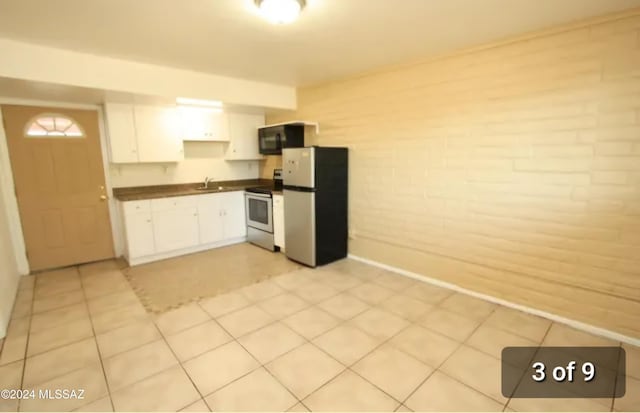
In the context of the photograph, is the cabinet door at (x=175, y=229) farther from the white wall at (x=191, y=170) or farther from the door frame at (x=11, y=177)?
the door frame at (x=11, y=177)

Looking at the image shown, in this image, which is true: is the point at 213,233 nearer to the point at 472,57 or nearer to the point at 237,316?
the point at 237,316

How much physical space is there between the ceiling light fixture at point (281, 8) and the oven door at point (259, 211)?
2770mm

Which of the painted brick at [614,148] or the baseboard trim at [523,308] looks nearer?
the painted brick at [614,148]

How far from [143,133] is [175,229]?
139 cm

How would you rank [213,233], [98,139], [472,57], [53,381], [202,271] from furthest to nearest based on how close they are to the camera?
[213,233]
[98,139]
[202,271]
[472,57]
[53,381]

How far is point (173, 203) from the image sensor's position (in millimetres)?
4395

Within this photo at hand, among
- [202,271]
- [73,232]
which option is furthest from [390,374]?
[73,232]

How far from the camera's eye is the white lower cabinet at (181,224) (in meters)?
4.11

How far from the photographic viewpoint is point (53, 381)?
2033 millimetres

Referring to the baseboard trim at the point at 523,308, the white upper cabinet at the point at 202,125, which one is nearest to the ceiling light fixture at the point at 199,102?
the white upper cabinet at the point at 202,125

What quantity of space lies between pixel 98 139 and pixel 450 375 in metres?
4.91

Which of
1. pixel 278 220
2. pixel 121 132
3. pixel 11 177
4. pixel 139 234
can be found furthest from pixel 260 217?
pixel 11 177

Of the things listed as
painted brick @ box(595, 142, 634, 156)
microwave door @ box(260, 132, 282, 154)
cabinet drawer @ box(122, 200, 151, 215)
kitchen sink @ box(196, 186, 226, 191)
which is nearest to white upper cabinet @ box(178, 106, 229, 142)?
microwave door @ box(260, 132, 282, 154)

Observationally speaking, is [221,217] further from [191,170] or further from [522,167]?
[522,167]
